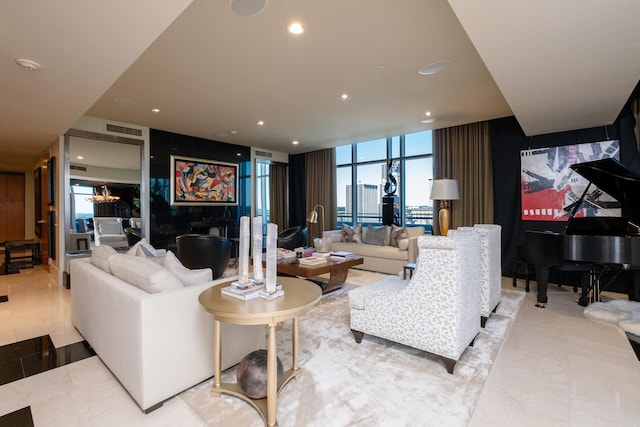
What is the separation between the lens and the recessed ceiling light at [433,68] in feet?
9.94

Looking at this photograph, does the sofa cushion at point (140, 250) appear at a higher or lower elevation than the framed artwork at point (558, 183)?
lower

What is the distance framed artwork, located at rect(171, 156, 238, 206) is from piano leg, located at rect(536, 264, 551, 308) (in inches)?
224

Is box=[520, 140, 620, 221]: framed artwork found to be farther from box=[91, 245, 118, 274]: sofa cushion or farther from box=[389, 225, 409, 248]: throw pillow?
box=[91, 245, 118, 274]: sofa cushion

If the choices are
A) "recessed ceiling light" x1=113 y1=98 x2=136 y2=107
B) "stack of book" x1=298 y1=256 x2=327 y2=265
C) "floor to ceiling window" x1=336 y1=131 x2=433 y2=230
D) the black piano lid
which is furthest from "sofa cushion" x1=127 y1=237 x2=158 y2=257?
"floor to ceiling window" x1=336 y1=131 x2=433 y2=230

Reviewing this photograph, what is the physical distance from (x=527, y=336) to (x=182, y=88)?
452 centimetres

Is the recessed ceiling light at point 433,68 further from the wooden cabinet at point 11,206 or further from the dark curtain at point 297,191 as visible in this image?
the wooden cabinet at point 11,206

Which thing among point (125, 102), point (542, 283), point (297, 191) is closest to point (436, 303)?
point (542, 283)

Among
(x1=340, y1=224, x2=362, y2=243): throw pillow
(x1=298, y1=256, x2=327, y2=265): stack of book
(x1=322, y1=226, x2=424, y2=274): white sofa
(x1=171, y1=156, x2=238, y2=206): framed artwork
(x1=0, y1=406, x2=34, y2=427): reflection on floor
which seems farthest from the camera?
(x1=340, y1=224, x2=362, y2=243): throw pillow

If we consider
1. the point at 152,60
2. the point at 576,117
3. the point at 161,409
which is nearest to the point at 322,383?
the point at 161,409

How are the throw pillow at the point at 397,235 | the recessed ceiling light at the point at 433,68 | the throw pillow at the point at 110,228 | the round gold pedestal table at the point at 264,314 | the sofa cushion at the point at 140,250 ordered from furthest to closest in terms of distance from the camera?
the throw pillow at the point at 397,235 < the throw pillow at the point at 110,228 < the recessed ceiling light at the point at 433,68 < the sofa cushion at the point at 140,250 < the round gold pedestal table at the point at 264,314

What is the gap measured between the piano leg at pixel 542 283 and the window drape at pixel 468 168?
177 centimetres

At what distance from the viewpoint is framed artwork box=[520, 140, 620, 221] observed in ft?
13.8

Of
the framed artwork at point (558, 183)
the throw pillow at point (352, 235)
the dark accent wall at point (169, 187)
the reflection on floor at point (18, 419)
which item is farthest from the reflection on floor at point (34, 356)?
the framed artwork at point (558, 183)

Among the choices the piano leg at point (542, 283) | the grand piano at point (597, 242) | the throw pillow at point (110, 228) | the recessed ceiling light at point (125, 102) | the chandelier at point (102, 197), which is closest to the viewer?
the grand piano at point (597, 242)
